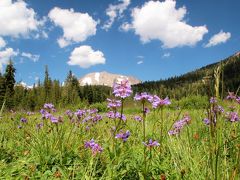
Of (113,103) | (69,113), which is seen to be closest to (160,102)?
(113,103)

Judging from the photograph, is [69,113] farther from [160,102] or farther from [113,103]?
[160,102]

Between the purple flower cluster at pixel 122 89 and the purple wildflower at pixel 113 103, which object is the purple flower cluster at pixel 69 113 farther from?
the purple flower cluster at pixel 122 89

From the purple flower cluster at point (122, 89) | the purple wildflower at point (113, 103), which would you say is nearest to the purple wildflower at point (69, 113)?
the purple wildflower at point (113, 103)

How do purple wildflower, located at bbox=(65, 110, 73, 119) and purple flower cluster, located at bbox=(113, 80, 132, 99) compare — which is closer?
purple flower cluster, located at bbox=(113, 80, 132, 99)

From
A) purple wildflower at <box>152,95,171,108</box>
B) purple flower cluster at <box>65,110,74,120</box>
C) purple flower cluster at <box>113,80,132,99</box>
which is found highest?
purple flower cluster at <box>113,80,132,99</box>

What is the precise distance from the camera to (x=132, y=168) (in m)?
3.24

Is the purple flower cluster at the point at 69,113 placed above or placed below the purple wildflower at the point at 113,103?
below

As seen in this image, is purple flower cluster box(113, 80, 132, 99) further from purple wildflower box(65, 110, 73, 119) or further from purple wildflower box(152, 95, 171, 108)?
purple wildflower box(65, 110, 73, 119)

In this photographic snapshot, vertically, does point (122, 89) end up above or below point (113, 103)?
above

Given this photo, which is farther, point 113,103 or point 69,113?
point 69,113

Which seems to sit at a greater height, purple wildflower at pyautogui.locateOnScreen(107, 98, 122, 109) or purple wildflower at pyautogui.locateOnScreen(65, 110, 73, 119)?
purple wildflower at pyautogui.locateOnScreen(107, 98, 122, 109)

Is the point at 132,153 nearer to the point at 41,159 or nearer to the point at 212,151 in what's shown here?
the point at 41,159

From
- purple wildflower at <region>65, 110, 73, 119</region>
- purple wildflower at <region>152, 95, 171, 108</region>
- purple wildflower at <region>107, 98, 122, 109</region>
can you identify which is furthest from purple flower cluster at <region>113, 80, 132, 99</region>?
purple wildflower at <region>65, 110, 73, 119</region>

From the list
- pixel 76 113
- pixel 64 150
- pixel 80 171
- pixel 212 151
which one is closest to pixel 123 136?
pixel 80 171
